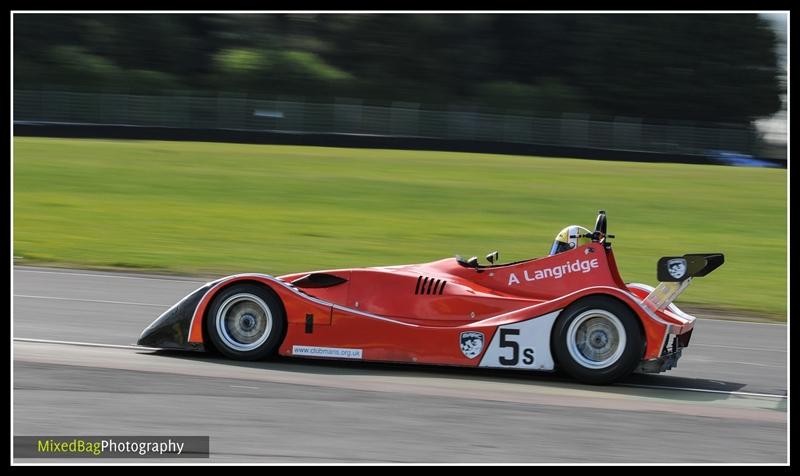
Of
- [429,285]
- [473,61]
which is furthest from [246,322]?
[473,61]

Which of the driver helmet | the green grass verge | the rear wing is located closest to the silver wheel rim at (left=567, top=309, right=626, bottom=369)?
the rear wing

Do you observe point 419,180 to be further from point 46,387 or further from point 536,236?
point 46,387

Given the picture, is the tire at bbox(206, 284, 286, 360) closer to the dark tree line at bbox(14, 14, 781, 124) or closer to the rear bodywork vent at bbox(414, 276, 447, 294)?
the rear bodywork vent at bbox(414, 276, 447, 294)

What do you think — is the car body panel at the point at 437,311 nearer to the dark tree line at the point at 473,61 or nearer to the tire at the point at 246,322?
the tire at the point at 246,322

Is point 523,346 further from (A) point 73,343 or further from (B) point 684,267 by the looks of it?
(A) point 73,343

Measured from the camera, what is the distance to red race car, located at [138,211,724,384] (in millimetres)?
8211

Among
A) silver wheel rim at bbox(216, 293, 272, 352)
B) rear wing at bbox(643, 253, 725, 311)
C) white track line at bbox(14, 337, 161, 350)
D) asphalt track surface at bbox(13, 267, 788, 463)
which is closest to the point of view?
asphalt track surface at bbox(13, 267, 788, 463)

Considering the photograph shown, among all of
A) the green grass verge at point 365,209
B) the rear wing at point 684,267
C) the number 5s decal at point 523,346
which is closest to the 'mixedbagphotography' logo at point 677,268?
the rear wing at point 684,267

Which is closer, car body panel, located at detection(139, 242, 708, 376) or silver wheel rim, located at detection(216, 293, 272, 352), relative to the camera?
car body panel, located at detection(139, 242, 708, 376)

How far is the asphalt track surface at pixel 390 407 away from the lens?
6266mm

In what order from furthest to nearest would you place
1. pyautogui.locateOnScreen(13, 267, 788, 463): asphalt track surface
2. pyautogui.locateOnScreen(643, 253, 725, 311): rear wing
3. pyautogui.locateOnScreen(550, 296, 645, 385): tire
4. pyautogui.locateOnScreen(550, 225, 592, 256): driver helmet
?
pyautogui.locateOnScreen(550, 225, 592, 256): driver helmet → pyautogui.locateOnScreen(643, 253, 725, 311): rear wing → pyautogui.locateOnScreen(550, 296, 645, 385): tire → pyautogui.locateOnScreen(13, 267, 788, 463): asphalt track surface

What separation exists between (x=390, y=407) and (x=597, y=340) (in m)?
1.94

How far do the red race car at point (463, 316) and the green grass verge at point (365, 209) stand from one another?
19.8 feet

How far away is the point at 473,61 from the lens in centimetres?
5044
